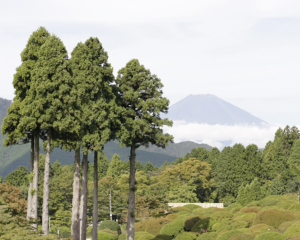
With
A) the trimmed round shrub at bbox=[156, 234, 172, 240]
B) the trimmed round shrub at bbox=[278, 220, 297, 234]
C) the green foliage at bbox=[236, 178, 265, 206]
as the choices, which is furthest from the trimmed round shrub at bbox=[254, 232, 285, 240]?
the green foliage at bbox=[236, 178, 265, 206]

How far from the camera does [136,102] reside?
25.4 m

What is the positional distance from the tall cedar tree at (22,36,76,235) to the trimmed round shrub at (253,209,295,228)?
46.6 feet

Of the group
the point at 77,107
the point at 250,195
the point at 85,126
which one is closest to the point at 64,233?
the point at 250,195

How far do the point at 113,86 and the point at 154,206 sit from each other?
22160 mm

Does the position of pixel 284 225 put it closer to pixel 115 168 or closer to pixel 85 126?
pixel 85 126

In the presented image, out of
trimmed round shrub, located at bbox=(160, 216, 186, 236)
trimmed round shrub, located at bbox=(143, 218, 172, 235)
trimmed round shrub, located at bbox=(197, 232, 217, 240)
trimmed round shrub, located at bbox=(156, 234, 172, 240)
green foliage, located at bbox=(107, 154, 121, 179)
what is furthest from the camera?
green foliage, located at bbox=(107, 154, 121, 179)

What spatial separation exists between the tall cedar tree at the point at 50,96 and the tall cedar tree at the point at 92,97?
1.76 m

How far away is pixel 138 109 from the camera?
84.5 ft

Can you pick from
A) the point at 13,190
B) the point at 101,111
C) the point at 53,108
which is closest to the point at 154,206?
the point at 13,190

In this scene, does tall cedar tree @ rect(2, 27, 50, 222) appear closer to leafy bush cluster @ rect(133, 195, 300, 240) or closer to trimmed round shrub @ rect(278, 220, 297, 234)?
leafy bush cluster @ rect(133, 195, 300, 240)

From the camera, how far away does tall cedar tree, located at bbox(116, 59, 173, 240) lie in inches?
973

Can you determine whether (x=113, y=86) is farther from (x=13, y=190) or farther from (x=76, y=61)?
(x=13, y=190)

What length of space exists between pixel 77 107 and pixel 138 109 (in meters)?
5.49

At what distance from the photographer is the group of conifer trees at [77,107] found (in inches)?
790
